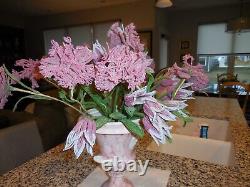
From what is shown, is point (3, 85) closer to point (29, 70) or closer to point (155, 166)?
point (29, 70)

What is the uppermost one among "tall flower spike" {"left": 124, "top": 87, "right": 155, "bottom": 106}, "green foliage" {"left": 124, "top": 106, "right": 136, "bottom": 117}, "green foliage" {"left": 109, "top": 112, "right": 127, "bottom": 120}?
"tall flower spike" {"left": 124, "top": 87, "right": 155, "bottom": 106}

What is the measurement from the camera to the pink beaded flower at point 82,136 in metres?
0.48

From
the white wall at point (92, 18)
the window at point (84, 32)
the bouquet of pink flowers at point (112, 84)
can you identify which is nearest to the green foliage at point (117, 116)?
the bouquet of pink flowers at point (112, 84)

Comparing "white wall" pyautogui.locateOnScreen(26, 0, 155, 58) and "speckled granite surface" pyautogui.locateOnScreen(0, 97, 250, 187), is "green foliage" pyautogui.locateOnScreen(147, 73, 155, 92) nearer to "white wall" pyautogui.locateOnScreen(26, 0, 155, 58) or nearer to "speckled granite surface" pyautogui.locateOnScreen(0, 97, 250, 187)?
"speckled granite surface" pyautogui.locateOnScreen(0, 97, 250, 187)

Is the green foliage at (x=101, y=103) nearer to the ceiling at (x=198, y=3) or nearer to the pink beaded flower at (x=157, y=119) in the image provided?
the pink beaded flower at (x=157, y=119)

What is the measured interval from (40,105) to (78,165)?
1.64 m

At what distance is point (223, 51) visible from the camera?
527 cm

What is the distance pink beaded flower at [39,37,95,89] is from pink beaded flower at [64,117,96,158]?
0.10m

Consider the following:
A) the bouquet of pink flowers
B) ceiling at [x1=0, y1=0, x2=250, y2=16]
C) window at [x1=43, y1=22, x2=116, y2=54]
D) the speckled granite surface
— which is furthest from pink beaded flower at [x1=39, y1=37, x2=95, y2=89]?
window at [x1=43, y1=22, x2=116, y2=54]

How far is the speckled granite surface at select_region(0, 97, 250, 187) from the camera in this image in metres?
0.69

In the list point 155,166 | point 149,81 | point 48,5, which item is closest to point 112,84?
point 149,81

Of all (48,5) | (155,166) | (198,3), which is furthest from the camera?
(48,5)

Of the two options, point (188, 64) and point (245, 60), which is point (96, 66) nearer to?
point (188, 64)

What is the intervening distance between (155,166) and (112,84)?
48 cm
